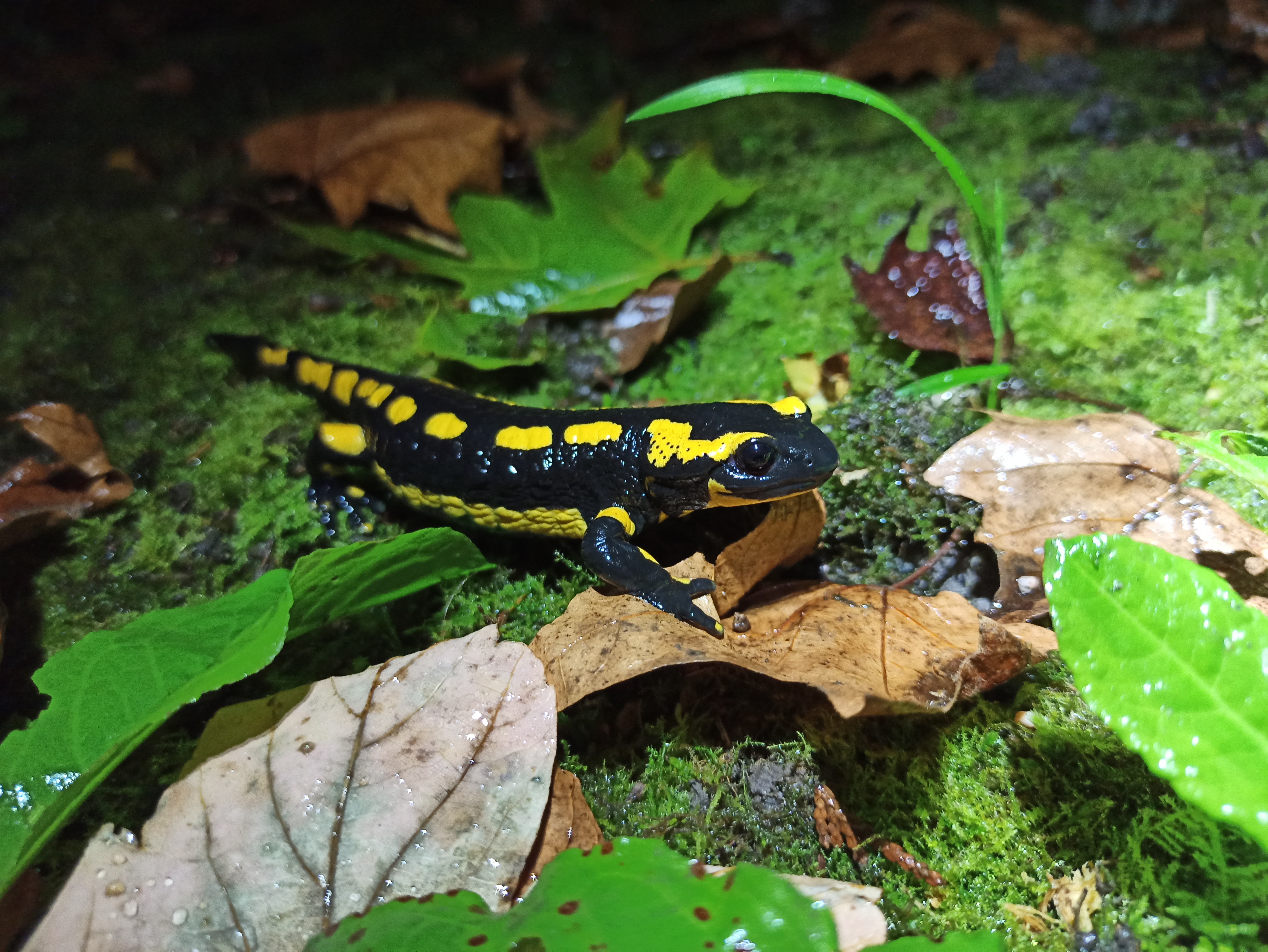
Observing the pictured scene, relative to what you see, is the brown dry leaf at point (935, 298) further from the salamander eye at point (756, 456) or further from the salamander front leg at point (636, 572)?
the salamander front leg at point (636, 572)

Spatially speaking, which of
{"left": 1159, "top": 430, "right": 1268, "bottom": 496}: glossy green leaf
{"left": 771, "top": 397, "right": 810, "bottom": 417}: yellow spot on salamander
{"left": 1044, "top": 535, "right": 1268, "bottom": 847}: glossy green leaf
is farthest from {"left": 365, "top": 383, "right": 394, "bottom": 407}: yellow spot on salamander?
{"left": 1159, "top": 430, "right": 1268, "bottom": 496}: glossy green leaf

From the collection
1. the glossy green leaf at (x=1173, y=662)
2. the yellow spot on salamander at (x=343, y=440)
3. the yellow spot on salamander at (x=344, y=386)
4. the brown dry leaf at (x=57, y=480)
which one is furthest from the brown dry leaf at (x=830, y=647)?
the brown dry leaf at (x=57, y=480)

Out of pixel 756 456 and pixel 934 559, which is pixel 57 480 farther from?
pixel 934 559

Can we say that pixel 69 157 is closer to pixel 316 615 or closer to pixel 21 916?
pixel 316 615

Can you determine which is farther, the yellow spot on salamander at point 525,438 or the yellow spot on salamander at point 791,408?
the yellow spot on salamander at point 525,438

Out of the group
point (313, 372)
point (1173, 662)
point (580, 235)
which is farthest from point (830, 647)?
point (313, 372)

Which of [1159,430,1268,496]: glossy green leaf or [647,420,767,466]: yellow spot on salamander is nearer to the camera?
[1159,430,1268,496]: glossy green leaf

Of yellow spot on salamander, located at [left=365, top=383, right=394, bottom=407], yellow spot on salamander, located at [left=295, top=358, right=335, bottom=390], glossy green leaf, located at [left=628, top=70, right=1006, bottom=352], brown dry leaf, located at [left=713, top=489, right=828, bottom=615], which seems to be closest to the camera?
brown dry leaf, located at [left=713, top=489, right=828, bottom=615]

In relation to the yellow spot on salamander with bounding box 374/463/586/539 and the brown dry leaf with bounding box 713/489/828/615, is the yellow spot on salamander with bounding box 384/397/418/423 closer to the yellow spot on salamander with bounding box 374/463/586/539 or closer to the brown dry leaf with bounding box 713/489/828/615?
the yellow spot on salamander with bounding box 374/463/586/539

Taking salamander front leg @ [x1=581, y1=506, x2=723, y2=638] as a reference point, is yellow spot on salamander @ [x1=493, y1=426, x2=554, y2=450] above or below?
above

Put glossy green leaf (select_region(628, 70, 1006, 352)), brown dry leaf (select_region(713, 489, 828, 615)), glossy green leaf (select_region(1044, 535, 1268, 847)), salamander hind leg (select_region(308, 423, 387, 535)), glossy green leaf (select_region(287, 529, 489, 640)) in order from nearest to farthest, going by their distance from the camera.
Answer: glossy green leaf (select_region(1044, 535, 1268, 847)) < glossy green leaf (select_region(287, 529, 489, 640)) < brown dry leaf (select_region(713, 489, 828, 615)) < glossy green leaf (select_region(628, 70, 1006, 352)) < salamander hind leg (select_region(308, 423, 387, 535))
